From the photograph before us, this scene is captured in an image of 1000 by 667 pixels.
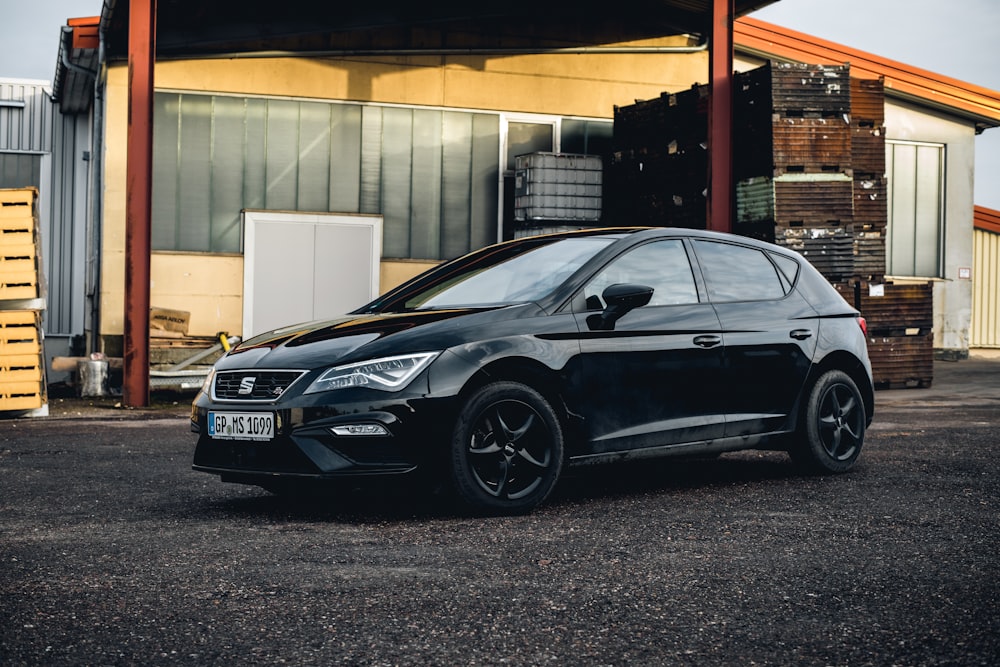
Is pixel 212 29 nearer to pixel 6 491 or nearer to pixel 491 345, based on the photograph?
pixel 6 491

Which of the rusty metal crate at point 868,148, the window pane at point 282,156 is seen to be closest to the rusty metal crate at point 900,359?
the rusty metal crate at point 868,148

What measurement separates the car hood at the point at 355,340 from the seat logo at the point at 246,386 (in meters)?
0.07

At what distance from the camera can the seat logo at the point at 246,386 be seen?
577 centimetres

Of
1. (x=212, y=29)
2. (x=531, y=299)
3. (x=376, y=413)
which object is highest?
(x=212, y=29)

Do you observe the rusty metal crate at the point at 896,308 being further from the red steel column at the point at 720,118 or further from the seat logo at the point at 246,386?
the seat logo at the point at 246,386

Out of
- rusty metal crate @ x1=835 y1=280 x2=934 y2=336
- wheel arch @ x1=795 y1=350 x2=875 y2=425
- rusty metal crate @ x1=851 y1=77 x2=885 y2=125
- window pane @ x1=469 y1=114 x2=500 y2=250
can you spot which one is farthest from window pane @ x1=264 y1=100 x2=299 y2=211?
wheel arch @ x1=795 y1=350 x2=875 y2=425

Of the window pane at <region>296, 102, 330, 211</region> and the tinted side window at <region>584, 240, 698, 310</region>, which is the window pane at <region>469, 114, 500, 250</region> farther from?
the tinted side window at <region>584, 240, 698, 310</region>

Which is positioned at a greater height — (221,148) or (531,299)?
(221,148)

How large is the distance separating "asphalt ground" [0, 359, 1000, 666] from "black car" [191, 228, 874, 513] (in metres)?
0.29

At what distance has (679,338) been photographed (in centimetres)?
648

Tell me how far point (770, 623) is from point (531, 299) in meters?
2.65

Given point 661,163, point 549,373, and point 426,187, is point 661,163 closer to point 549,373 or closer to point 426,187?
point 426,187

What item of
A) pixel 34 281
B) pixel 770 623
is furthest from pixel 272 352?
pixel 34 281

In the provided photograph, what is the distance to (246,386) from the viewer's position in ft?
19.0
